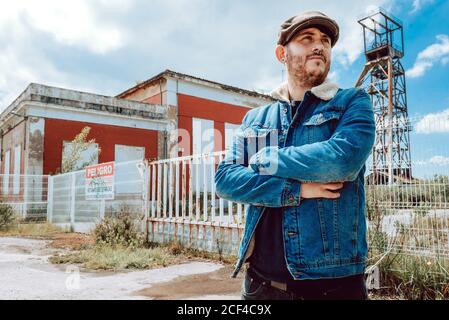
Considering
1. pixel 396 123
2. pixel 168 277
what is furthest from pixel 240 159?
pixel 396 123

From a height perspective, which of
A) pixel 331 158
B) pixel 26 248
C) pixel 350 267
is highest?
pixel 331 158

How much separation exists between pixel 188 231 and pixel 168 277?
4.87ft

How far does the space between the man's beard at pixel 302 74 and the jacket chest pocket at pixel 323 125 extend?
0.51ft

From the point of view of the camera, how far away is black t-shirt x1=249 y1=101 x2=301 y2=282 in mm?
1385

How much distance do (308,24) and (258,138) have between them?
527 millimetres

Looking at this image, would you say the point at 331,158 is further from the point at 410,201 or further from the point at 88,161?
the point at 88,161

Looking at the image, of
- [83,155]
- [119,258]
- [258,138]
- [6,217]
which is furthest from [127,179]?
[83,155]

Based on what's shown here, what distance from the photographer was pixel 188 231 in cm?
616

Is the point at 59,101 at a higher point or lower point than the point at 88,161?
higher

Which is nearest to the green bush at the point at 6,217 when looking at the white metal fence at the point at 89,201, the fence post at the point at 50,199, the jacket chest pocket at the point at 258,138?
the white metal fence at the point at 89,201

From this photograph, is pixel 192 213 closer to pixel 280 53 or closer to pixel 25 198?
pixel 280 53

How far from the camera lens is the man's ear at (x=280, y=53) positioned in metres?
1.62

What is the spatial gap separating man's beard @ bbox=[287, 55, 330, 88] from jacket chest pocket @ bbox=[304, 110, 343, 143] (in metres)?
0.15
